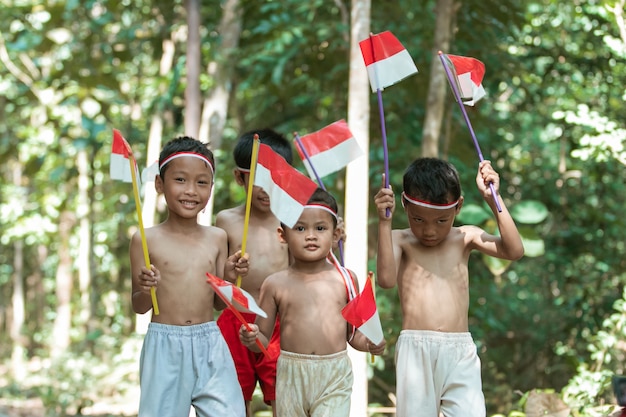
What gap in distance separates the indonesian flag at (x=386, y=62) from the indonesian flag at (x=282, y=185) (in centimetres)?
66

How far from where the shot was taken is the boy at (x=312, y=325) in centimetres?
398

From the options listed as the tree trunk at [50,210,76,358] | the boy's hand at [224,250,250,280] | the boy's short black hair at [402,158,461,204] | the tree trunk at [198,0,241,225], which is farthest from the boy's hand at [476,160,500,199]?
the tree trunk at [50,210,76,358]

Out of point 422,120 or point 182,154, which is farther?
point 422,120

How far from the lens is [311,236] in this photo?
4.02 metres

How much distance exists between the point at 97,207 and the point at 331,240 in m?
13.6

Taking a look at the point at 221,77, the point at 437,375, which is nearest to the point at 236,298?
the point at 437,375

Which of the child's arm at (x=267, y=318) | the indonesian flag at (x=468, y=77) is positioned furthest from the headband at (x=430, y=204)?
the child's arm at (x=267, y=318)

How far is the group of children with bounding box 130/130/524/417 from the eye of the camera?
155 inches

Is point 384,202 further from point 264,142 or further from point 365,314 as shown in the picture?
point 264,142

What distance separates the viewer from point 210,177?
414 cm

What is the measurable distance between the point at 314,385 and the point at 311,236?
0.69 m

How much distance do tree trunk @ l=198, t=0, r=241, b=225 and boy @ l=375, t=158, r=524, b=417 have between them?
4.97 meters

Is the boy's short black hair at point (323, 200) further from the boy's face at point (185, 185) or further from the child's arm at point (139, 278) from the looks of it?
the child's arm at point (139, 278)

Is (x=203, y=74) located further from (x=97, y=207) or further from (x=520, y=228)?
(x=97, y=207)
